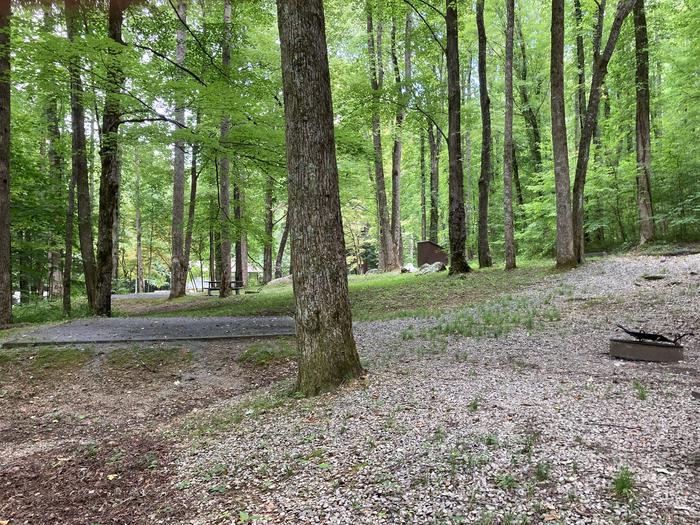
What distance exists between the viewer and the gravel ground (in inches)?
85.4

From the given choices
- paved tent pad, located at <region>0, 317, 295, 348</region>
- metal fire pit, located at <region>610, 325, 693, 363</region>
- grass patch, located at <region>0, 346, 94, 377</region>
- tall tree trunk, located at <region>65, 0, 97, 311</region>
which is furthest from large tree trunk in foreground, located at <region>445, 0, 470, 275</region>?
grass patch, located at <region>0, 346, 94, 377</region>

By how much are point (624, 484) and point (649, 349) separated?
3171 mm

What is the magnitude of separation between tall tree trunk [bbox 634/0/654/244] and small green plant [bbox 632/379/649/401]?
11260mm

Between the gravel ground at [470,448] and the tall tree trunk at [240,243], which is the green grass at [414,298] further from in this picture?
the tall tree trunk at [240,243]

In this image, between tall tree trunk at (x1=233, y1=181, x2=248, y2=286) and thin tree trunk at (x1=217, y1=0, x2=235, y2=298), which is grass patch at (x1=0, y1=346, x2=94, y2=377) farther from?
tall tree trunk at (x1=233, y1=181, x2=248, y2=286)

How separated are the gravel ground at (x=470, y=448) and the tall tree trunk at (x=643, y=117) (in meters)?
9.44

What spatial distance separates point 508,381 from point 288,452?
7.36 feet

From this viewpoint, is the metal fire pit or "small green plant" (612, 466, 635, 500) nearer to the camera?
"small green plant" (612, 466, 635, 500)

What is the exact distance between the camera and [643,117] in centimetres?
1307

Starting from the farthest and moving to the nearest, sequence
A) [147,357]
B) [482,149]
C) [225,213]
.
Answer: [482,149] < [225,213] < [147,357]

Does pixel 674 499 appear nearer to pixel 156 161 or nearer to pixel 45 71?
pixel 45 71

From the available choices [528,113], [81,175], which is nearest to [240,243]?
[81,175]

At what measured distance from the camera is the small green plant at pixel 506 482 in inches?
90.0

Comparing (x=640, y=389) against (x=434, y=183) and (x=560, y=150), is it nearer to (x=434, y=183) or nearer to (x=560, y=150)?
(x=560, y=150)
